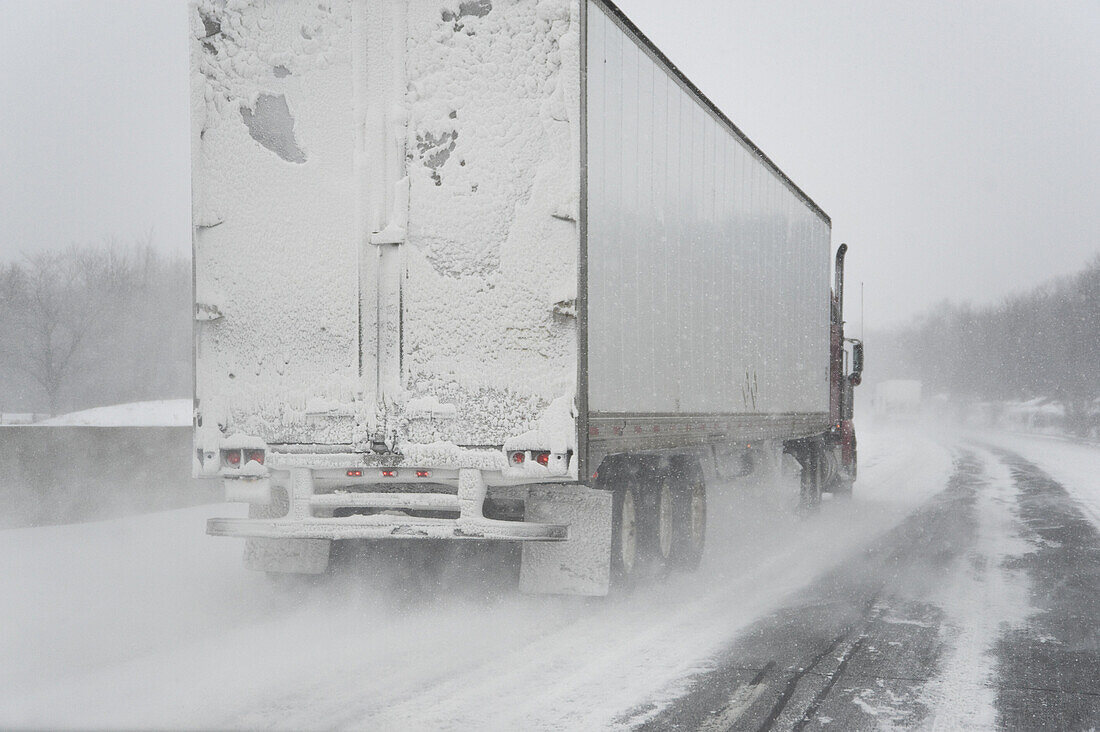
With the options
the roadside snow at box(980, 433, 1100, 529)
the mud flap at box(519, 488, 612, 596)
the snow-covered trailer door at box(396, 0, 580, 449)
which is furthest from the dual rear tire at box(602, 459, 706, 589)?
the roadside snow at box(980, 433, 1100, 529)

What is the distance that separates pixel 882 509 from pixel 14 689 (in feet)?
48.8

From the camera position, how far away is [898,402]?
89.1 meters

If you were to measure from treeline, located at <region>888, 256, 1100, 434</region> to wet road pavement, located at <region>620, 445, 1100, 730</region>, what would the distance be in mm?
51527

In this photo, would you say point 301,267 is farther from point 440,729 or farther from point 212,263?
point 440,729

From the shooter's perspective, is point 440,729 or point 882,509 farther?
point 882,509

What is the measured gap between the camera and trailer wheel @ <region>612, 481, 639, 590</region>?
346 inches

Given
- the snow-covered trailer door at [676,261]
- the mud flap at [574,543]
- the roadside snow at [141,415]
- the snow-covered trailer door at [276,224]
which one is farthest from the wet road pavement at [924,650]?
the roadside snow at [141,415]

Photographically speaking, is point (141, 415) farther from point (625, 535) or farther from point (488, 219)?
point (488, 219)

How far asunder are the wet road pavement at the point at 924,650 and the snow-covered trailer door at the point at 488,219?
6.89 feet

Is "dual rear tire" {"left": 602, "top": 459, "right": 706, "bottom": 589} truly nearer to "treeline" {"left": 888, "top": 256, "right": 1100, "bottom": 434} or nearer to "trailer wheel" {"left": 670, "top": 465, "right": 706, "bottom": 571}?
"trailer wheel" {"left": 670, "top": 465, "right": 706, "bottom": 571}

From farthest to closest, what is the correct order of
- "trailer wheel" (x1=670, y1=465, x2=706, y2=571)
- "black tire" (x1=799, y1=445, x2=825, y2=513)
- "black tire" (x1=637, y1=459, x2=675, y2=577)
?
"black tire" (x1=799, y1=445, x2=825, y2=513), "trailer wheel" (x1=670, y1=465, x2=706, y2=571), "black tire" (x1=637, y1=459, x2=675, y2=577)

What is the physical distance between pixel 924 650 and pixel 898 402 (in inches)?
3369

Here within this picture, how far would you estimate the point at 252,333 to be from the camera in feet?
25.7

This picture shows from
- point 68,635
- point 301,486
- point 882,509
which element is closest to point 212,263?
point 301,486
